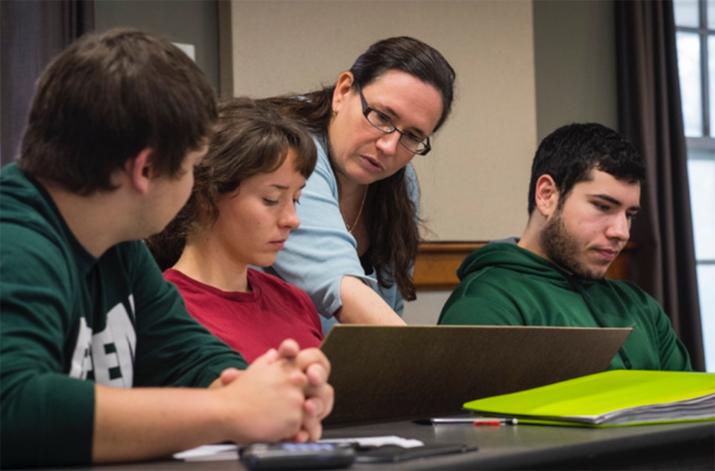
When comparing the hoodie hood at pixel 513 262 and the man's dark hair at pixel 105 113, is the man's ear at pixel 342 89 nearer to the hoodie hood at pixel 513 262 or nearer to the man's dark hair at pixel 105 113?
the hoodie hood at pixel 513 262

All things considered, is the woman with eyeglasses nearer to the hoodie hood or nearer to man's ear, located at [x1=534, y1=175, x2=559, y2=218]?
the hoodie hood

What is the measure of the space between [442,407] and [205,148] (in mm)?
652

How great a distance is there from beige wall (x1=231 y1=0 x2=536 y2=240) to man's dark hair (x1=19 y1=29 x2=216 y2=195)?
2.49m

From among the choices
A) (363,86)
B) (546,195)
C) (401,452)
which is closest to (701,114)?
(546,195)

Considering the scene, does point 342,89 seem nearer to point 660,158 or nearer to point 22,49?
point 22,49

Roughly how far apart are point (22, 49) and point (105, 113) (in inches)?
89.4

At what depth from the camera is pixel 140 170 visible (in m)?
1.15

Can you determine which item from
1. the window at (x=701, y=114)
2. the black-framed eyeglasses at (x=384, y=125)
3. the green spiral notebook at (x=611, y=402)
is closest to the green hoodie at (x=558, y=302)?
the black-framed eyeglasses at (x=384, y=125)

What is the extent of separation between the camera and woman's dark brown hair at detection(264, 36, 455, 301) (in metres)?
2.15

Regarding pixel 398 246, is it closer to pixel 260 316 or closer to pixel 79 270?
pixel 260 316

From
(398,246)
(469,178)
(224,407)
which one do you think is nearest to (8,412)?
(224,407)

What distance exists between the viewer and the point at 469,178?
13.4 ft

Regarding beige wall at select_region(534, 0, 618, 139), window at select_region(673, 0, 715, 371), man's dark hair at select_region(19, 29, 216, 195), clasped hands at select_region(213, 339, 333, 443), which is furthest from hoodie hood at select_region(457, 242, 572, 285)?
window at select_region(673, 0, 715, 371)

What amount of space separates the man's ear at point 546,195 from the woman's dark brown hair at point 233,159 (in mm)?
962
